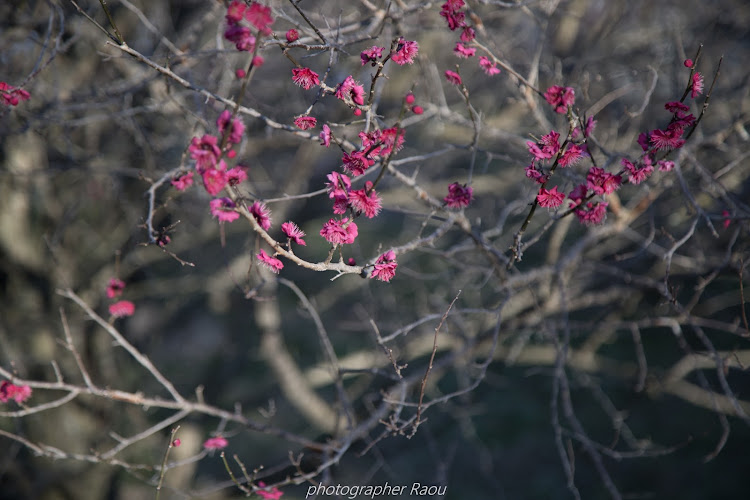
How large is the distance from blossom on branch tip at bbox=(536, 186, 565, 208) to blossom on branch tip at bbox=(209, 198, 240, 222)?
40.8 inches

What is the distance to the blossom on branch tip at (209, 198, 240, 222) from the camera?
4.65 feet

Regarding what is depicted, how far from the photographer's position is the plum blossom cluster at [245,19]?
4.12 ft

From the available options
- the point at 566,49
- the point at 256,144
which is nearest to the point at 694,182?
the point at 566,49

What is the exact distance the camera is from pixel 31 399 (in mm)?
4160

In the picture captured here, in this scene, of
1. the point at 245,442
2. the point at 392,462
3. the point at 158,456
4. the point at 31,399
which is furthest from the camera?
the point at 245,442

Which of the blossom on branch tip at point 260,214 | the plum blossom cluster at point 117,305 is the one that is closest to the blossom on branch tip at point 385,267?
the blossom on branch tip at point 260,214

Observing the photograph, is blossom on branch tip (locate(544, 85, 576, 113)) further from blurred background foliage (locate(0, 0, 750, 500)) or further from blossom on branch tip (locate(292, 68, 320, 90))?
blossom on branch tip (locate(292, 68, 320, 90))

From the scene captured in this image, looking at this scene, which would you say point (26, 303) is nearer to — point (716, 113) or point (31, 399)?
point (31, 399)

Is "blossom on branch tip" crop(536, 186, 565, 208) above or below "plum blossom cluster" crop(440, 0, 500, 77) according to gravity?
below

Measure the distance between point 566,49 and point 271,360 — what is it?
3.92 metres

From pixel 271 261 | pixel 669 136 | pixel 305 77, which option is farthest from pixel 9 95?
pixel 669 136

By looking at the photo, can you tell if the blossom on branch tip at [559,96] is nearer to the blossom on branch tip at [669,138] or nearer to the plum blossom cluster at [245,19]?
the blossom on branch tip at [669,138]

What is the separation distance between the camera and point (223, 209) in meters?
1.40

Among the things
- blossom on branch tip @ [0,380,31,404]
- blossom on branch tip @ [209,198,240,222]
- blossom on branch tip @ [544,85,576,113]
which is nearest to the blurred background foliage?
blossom on branch tip @ [544,85,576,113]
